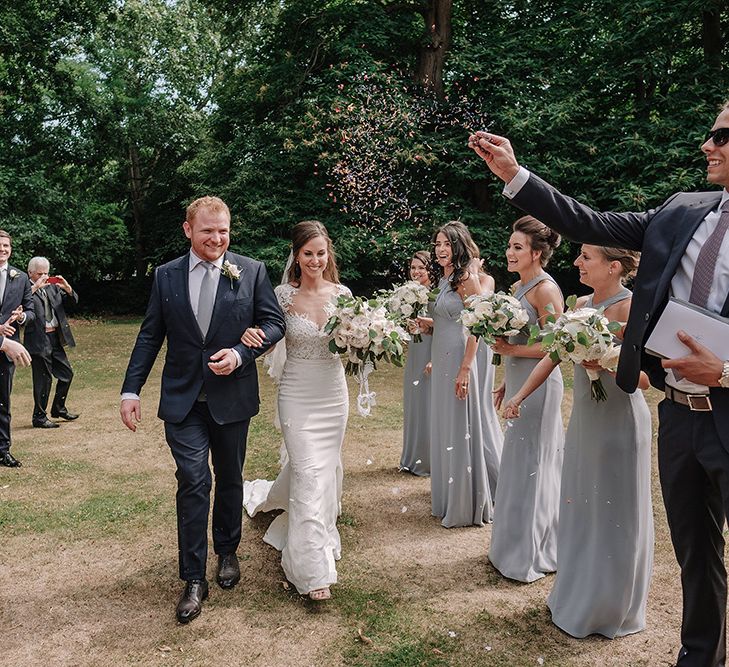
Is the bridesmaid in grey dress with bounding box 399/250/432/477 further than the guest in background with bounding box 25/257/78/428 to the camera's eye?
No

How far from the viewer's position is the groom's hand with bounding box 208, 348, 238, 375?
406 cm

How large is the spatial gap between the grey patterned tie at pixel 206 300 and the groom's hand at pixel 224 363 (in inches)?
9.5

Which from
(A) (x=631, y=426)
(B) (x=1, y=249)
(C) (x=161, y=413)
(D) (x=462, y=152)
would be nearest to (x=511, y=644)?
(A) (x=631, y=426)

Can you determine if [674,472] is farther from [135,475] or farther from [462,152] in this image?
[462,152]

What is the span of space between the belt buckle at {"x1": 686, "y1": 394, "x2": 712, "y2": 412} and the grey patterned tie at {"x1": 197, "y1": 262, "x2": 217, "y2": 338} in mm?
2879

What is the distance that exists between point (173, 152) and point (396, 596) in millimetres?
25751

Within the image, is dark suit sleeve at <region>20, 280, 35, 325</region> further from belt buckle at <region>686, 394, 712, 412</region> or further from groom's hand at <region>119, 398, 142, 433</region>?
belt buckle at <region>686, 394, 712, 412</region>

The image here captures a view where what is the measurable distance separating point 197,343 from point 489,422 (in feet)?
9.88

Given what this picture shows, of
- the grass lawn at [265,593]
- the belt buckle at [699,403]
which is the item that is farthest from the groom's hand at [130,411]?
the belt buckle at [699,403]

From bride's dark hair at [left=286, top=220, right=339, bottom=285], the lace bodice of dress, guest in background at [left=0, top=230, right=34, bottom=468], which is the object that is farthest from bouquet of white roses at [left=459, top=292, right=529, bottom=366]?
guest in background at [left=0, top=230, right=34, bottom=468]

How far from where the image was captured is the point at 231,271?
4.33 m

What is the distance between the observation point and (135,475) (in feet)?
22.5

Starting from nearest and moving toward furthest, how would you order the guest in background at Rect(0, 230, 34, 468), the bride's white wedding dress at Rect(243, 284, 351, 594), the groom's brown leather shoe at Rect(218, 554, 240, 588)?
the bride's white wedding dress at Rect(243, 284, 351, 594) < the groom's brown leather shoe at Rect(218, 554, 240, 588) < the guest in background at Rect(0, 230, 34, 468)

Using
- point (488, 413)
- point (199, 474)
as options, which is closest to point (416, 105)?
point (488, 413)
